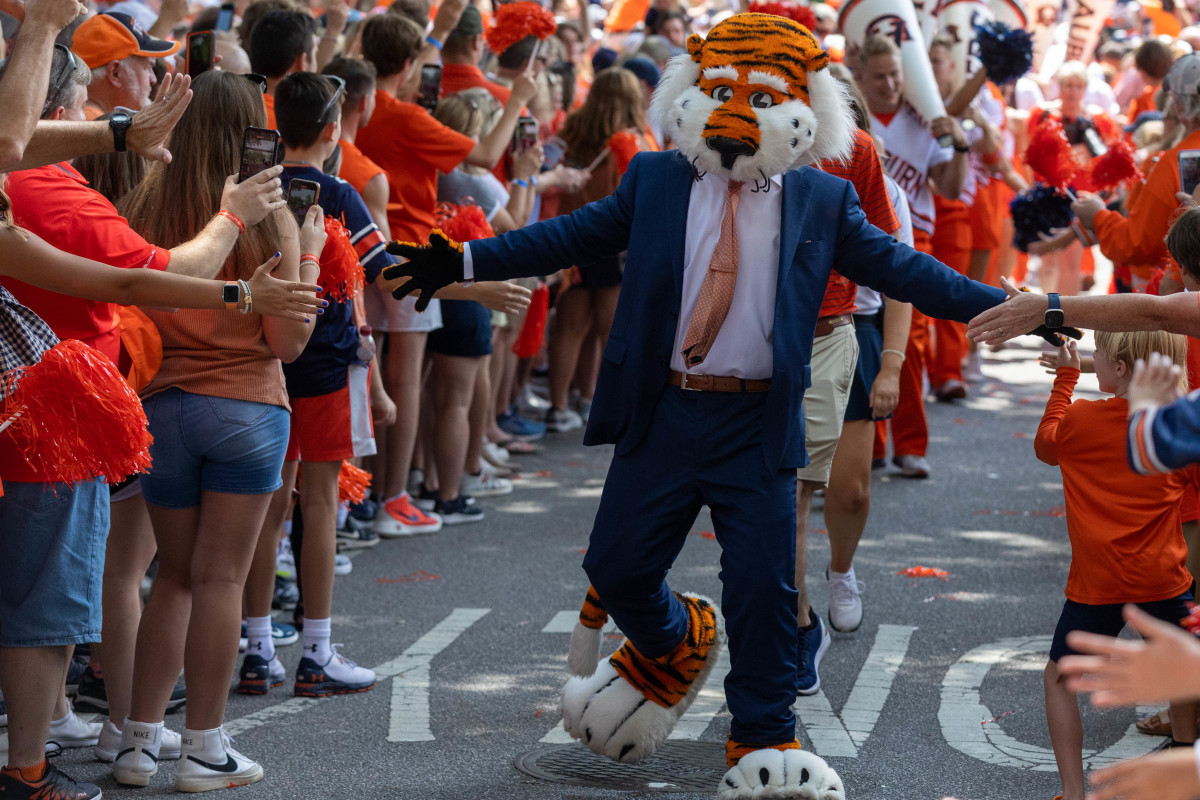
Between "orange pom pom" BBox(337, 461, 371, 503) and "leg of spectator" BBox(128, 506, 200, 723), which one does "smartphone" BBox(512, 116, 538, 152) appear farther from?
"leg of spectator" BBox(128, 506, 200, 723)

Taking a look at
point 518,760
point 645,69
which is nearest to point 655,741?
point 518,760

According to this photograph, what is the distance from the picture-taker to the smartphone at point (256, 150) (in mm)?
3801

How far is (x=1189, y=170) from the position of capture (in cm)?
516

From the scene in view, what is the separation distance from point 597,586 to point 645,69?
6914 millimetres

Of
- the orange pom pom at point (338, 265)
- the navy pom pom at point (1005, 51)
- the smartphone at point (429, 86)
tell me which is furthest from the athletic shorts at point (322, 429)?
the navy pom pom at point (1005, 51)

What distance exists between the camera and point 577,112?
8961mm

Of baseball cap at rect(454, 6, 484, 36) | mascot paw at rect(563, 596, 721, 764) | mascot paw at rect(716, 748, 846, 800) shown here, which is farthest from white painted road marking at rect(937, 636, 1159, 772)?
baseball cap at rect(454, 6, 484, 36)

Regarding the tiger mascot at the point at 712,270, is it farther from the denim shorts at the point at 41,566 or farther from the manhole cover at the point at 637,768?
the denim shorts at the point at 41,566

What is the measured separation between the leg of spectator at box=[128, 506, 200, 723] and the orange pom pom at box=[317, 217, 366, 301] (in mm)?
1034

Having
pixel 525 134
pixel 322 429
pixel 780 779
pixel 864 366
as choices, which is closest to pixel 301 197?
pixel 322 429

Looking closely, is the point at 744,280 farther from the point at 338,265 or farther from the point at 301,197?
the point at 338,265

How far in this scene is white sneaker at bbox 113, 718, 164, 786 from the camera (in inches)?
155

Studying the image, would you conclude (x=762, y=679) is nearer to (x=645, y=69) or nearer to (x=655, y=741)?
(x=655, y=741)

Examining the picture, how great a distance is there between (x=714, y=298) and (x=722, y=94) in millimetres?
566
